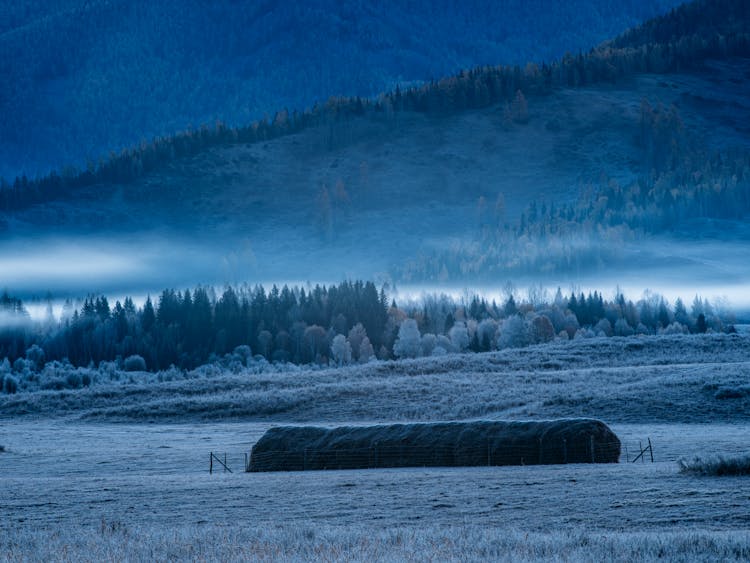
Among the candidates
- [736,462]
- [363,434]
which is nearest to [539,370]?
[363,434]

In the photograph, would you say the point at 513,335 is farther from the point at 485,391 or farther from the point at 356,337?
the point at 485,391

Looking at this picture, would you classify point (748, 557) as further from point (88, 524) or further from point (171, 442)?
point (171, 442)

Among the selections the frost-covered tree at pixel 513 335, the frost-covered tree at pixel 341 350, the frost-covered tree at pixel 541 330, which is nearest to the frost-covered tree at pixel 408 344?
the frost-covered tree at pixel 341 350

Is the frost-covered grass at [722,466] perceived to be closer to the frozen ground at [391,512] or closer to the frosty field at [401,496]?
the frosty field at [401,496]

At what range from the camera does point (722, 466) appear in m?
29.7

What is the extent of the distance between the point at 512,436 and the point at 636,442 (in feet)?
34.3

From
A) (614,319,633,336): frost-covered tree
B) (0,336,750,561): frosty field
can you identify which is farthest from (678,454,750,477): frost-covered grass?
(614,319,633,336): frost-covered tree

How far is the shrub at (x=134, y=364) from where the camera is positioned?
16688cm

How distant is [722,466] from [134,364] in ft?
483

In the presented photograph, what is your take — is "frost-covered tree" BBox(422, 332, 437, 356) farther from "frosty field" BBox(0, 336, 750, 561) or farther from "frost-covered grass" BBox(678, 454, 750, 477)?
"frost-covered grass" BBox(678, 454, 750, 477)

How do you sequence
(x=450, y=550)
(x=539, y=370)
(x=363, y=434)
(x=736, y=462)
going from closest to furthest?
1. (x=450, y=550)
2. (x=736, y=462)
3. (x=363, y=434)
4. (x=539, y=370)

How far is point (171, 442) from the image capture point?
2400 inches

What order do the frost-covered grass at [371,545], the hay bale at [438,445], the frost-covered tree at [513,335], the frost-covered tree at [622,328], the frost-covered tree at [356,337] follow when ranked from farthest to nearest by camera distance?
1. the frost-covered tree at [622,328]
2. the frost-covered tree at [356,337]
3. the frost-covered tree at [513,335]
4. the hay bale at [438,445]
5. the frost-covered grass at [371,545]

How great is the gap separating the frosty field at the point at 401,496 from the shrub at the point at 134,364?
90884 mm
